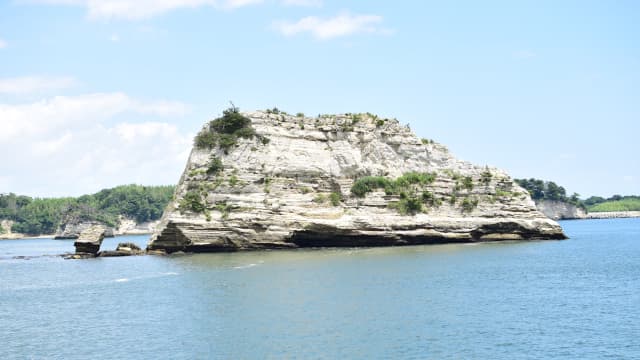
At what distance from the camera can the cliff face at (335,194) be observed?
213 feet

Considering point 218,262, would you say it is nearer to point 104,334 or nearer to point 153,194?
point 104,334

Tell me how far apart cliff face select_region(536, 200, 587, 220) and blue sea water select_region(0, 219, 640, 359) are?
12990 cm

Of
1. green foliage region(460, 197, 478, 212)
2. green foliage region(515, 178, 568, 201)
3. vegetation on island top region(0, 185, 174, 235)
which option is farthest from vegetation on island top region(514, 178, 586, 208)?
green foliage region(460, 197, 478, 212)

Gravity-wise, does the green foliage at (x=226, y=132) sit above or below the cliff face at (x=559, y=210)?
above

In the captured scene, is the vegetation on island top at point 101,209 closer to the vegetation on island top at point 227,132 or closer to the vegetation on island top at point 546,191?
the vegetation on island top at point 546,191

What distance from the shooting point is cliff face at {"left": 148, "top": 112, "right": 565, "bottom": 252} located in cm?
6488

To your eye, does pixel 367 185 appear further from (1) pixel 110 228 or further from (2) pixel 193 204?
(1) pixel 110 228

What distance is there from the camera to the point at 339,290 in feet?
135

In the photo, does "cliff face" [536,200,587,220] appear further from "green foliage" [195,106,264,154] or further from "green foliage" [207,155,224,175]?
"green foliage" [207,155,224,175]

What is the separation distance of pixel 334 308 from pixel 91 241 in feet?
128

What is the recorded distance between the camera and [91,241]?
2721 inches

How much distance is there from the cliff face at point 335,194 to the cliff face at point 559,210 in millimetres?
112978

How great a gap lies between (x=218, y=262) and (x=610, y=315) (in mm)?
30009

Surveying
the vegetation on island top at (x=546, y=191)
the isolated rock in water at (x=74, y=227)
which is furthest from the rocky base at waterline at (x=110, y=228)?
the vegetation on island top at (x=546, y=191)
